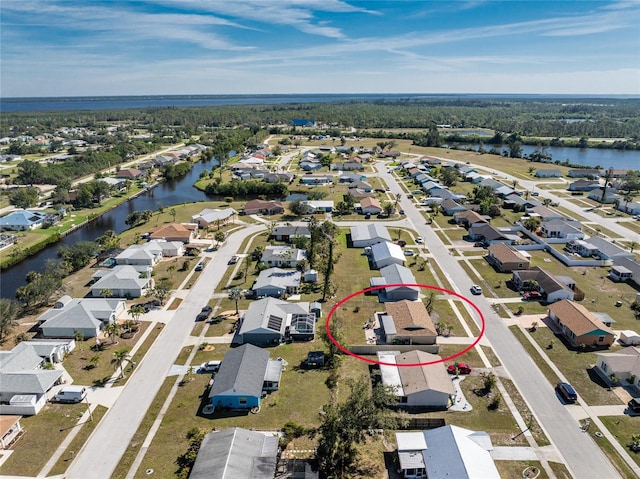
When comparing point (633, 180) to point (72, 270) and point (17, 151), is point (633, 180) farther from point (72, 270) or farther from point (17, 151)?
point (17, 151)

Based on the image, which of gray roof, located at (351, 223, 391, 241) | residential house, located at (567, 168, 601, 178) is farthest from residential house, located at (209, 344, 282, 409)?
residential house, located at (567, 168, 601, 178)

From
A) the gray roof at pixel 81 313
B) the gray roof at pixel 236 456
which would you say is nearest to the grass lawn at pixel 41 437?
the gray roof at pixel 81 313

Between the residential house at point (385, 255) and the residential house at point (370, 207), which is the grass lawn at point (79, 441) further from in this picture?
the residential house at point (370, 207)

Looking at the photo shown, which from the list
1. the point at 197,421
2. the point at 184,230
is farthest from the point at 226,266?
the point at 197,421

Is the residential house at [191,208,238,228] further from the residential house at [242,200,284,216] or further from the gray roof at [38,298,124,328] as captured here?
the gray roof at [38,298,124,328]

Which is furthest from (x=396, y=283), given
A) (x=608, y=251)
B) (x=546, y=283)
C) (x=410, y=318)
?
(x=608, y=251)

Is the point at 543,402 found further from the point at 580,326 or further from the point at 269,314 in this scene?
the point at 269,314

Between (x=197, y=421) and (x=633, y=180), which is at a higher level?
(x=633, y=180)
